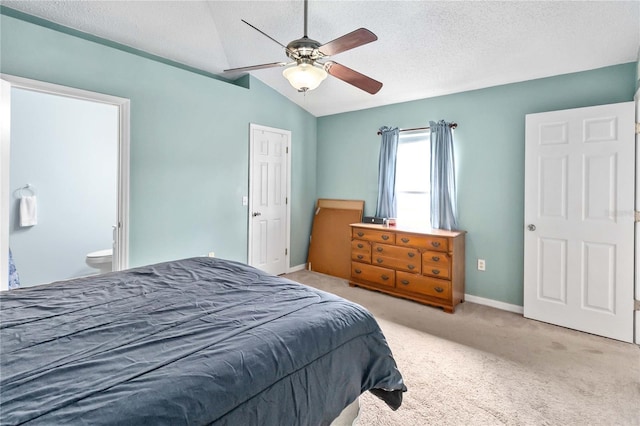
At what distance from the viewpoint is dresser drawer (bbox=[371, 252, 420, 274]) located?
3.60m

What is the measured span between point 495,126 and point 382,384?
3124 millimetres

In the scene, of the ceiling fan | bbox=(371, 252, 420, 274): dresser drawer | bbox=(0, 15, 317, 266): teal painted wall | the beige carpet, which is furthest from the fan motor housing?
bbox=(371, 252, 420, 274): dresser drawer

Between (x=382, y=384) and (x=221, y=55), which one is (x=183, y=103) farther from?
(x=382, y=384)

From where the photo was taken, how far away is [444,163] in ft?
12.3

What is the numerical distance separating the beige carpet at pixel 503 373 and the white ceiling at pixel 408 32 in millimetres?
2539

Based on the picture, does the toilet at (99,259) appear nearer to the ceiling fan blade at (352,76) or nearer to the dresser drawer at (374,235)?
the dresser drawer at (374,235)

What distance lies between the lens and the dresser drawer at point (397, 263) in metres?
3.60

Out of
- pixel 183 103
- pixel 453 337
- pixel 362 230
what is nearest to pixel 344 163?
pixel 362 230

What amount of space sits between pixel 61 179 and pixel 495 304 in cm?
540

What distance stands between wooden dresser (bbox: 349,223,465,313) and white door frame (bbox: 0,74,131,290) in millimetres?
2608

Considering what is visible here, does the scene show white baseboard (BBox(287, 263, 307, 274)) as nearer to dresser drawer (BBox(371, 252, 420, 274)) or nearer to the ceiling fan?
dresser drawer (BBox(371, 252, 420, 274))

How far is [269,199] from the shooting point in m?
4.50

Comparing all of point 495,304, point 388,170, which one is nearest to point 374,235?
point 388,170

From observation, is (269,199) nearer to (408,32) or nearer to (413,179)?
(413,179)
